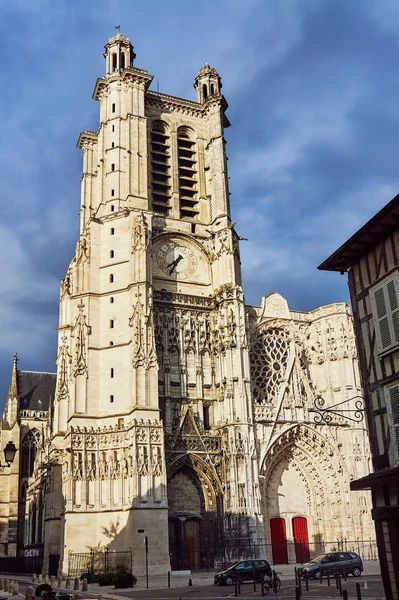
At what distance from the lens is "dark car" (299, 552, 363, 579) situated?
20609 millimetres

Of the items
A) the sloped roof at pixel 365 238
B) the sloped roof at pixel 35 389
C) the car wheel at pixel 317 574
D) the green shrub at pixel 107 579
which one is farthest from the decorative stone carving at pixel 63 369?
the sloped roof at pixel 365 238

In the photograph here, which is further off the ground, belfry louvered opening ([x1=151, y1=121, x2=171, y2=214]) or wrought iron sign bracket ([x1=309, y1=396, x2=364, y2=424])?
belfry louvered opening ([x1=151, y1=121, x2=171, y2=214])

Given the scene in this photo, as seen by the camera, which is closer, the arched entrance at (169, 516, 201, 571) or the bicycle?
the bicycle

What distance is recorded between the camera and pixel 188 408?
30672mm

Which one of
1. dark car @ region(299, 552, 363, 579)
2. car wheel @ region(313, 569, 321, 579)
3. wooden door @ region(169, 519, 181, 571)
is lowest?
car wheel @ region(313, 569, 321, 579)

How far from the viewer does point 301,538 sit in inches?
1234

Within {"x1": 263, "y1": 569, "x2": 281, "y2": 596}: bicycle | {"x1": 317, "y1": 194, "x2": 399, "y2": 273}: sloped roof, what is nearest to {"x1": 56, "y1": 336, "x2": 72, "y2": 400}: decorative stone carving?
{"x1": 263, "y1": 569, "x2": 281, "y2": 596}: bicycle

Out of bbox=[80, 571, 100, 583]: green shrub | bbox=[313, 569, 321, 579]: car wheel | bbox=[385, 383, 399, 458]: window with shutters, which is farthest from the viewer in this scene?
bbox=[80, 571, 100, 583]: green shrub

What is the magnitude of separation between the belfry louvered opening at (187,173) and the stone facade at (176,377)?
89mm

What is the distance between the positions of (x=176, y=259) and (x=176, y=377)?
6.87 meters

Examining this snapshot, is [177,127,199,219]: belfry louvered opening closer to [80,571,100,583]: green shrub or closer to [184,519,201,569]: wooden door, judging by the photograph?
[184,519,201,569]: wooden door

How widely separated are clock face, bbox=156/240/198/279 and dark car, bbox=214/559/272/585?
16.7 m

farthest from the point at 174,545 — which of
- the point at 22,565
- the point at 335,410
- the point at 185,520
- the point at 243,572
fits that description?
the point at 335,410

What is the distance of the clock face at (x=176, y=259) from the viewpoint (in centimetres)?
3444
